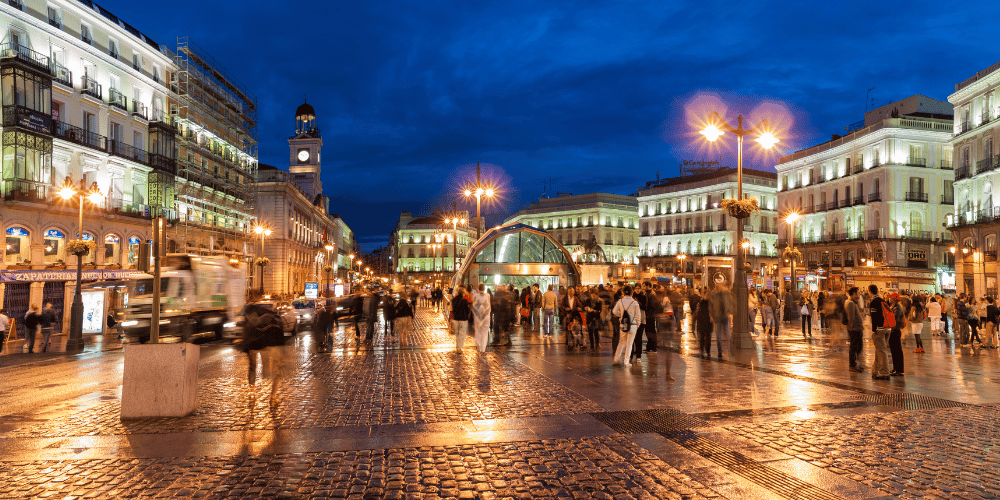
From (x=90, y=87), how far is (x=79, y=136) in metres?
2.95

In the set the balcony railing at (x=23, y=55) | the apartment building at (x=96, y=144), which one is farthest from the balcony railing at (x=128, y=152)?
the balcony railing at (x=23, y=55)

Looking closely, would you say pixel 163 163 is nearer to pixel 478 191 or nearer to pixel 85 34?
pixel 85 34

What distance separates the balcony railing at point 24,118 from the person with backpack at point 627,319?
2989cm

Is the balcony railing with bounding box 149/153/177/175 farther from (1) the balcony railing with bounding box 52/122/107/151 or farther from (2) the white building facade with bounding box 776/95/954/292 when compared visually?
(2) the white building facade with bounding box 776/95/954/292

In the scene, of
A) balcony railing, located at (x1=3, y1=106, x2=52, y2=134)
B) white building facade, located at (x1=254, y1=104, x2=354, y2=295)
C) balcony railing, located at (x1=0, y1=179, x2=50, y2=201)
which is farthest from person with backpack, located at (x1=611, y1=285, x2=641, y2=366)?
white building facade, located at (x1=254, y1=104, x2=354, y2=295)

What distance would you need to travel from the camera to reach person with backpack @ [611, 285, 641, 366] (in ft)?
43.8

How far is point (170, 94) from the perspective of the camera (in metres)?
44.4

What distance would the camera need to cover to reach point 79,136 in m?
34.5

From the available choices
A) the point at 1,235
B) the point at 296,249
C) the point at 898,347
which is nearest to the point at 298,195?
the point at 296,249

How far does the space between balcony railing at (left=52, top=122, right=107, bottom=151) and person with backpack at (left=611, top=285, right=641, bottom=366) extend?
104 ft

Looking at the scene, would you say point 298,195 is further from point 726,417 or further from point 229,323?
point 726,417

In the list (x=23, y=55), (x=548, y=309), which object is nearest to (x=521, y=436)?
(x=548, y=309)

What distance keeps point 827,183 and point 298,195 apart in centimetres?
5895

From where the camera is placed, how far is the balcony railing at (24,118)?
29.4 meters
